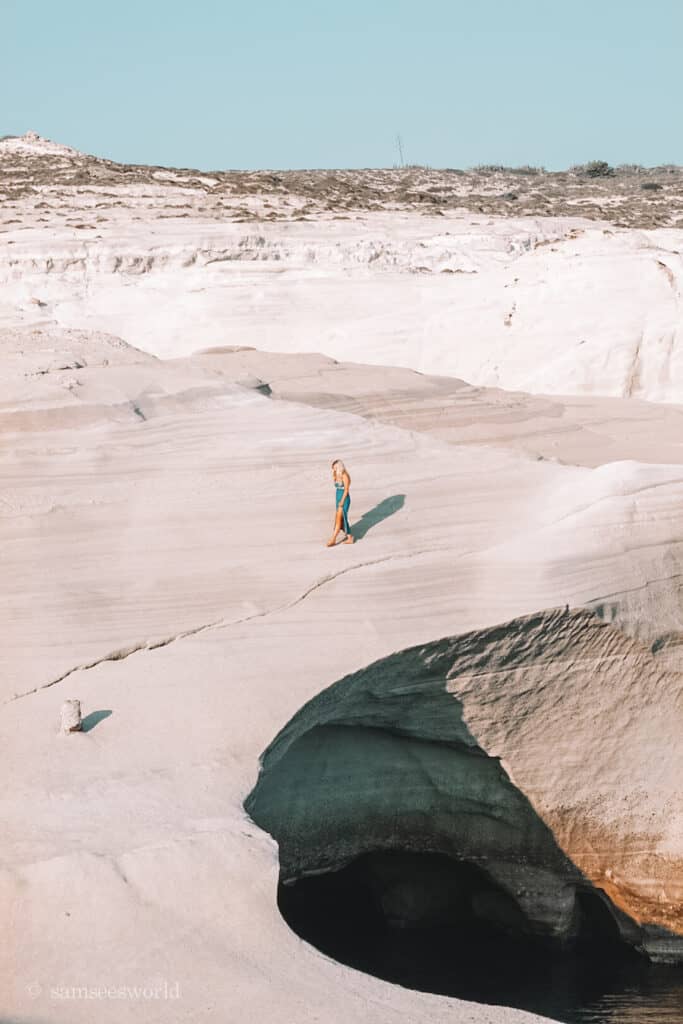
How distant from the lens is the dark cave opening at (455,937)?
10.2 metres

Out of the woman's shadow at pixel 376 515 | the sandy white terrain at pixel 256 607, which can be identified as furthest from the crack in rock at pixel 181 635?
the woman's shadow at pixel 376 515

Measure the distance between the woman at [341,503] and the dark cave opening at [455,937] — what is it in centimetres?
277

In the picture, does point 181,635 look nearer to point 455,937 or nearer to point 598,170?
point 455,937

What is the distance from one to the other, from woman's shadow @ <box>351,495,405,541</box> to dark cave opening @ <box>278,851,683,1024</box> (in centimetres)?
277

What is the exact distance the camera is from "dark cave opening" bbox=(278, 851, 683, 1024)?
1023 centimetres

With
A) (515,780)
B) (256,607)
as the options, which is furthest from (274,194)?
(515,780)

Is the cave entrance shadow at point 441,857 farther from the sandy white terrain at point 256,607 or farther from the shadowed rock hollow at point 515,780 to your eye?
the sandy white terrain at point 256,607

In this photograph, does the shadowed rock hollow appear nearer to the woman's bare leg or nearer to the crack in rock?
the crack in rock

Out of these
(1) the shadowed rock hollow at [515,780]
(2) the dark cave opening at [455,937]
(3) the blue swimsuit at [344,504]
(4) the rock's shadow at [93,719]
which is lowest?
(2) the dark cave opening at [455,937]

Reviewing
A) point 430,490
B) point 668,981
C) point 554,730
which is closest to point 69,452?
point 430,490

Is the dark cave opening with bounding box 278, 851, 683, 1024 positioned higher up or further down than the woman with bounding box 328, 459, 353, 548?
further down

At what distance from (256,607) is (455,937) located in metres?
3.73

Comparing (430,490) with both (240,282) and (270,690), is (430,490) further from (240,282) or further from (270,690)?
(240,282)

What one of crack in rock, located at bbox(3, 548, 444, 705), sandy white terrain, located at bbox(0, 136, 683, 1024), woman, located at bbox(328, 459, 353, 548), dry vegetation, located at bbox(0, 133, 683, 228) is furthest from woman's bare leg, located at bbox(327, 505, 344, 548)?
dry vegetation, located at bbox(0, 133, 683, 228)
